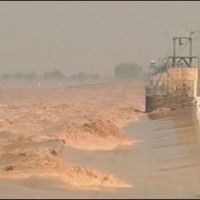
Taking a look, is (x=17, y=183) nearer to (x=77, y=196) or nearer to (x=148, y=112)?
(x=77, y=196)

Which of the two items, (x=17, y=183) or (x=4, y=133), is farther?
(x=4, y=133)

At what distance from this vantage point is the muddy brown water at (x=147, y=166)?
16.6 meters

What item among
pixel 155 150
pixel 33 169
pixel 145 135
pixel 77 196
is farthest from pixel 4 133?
pixel 77 196

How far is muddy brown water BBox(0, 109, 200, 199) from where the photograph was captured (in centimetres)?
1664

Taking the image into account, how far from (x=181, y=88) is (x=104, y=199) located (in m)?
32.4

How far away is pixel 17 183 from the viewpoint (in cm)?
1756

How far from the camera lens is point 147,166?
22281 mm

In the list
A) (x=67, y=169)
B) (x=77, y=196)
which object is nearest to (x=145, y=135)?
(x=67, y=169)

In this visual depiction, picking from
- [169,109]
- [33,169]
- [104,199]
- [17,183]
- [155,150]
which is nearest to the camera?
[104,199]

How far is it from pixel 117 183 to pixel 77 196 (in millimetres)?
2564

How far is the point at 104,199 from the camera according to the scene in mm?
15594

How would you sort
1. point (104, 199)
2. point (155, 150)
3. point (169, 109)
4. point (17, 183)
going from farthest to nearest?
point (169, 109), point (155, 150), point (17, 183), point (104, 199)

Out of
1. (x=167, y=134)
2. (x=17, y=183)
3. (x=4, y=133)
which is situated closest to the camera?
(x=17, y=183)

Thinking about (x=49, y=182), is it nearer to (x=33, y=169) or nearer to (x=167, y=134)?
(x=33, y=169)
